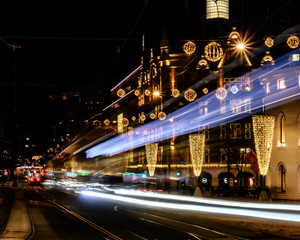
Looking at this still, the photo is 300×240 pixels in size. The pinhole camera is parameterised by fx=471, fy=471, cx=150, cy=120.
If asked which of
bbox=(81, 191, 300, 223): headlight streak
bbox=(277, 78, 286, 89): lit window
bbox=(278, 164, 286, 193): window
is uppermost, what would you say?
bbox=(277, 78, 286, 89): lit window

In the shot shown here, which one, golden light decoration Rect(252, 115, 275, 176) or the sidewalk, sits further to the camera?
golden light decoration Rect(252, 115, 275, 176)

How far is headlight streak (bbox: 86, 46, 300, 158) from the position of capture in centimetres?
4322

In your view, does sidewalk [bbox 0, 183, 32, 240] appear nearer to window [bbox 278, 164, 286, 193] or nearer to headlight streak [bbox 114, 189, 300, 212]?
headlight streak [bbox 114, 189, 300, 212]

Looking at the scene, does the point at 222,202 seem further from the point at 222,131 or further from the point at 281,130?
the point at 222,131

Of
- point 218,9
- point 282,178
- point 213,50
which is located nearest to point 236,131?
point 282,178

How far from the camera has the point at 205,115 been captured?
2633 inches

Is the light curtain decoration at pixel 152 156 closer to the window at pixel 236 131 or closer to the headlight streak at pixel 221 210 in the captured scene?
the window at pixel 236 131

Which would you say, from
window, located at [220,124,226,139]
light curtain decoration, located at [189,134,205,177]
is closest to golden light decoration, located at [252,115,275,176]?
light curtain decoration, located at [189,134,205,177]

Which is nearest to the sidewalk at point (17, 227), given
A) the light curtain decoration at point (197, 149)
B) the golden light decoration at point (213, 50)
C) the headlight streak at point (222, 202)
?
the golden light decoration at point (213, 50)

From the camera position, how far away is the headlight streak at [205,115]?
43219 mm

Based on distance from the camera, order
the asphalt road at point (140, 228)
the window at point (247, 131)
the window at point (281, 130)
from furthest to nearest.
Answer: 1. the window at point (247, 131)
2. the window at point (281, 130)
3. the asphalt road at point (140, 228)

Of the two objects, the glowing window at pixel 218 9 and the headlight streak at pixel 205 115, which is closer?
the headlight streak at pixel 205 115

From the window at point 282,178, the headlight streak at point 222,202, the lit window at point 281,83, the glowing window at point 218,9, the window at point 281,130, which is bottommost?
the headlight streak at point 222,202

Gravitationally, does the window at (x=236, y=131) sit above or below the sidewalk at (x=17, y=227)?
above
